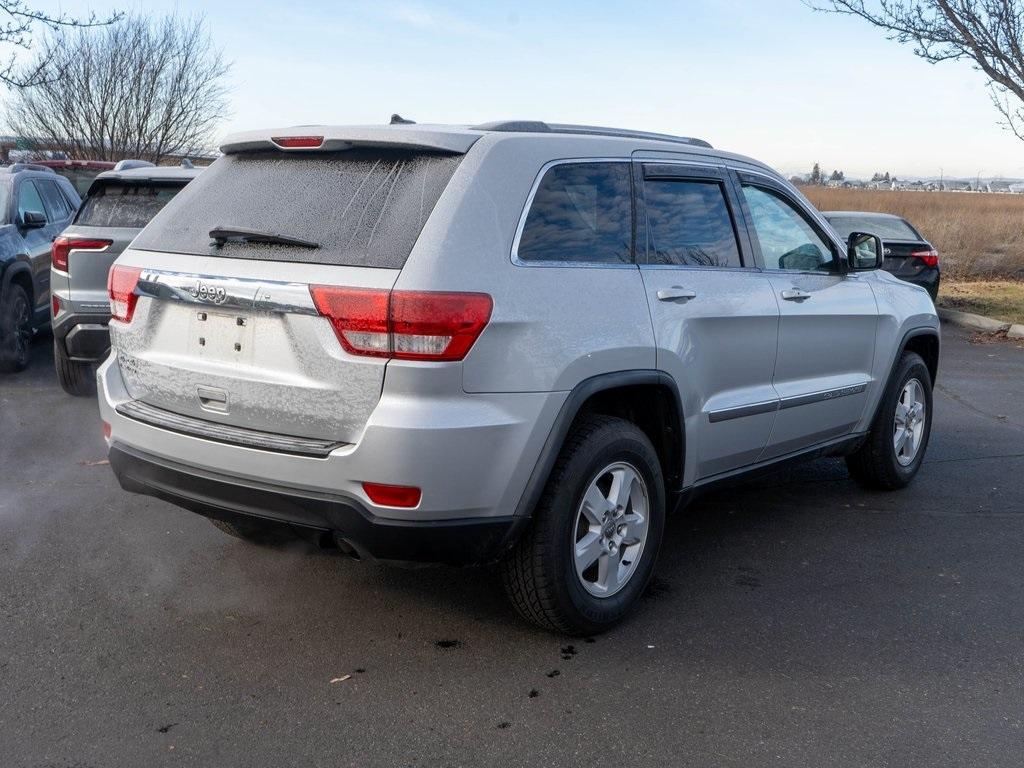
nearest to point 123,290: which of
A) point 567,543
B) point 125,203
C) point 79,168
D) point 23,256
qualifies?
point 567,543

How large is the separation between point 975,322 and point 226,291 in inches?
532

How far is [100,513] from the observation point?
539 cm

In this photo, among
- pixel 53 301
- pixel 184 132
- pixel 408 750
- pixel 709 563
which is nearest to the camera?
pixel 408 750

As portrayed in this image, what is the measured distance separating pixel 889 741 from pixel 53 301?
672 centimetres

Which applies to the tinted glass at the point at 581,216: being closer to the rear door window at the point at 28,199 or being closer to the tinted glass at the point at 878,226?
the rear door window at the point at 28,199

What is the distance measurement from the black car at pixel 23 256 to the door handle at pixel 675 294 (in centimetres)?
641

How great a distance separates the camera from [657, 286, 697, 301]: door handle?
4172mm

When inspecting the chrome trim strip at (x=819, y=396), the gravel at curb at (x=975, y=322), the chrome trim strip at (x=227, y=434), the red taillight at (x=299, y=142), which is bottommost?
the gravel at curb at (x=975, y=322)

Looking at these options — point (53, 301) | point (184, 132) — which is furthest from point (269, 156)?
point (184, 132)

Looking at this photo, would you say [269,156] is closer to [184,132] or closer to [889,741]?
[889,741]

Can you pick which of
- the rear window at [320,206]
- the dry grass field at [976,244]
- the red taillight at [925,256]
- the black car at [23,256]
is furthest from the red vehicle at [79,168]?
the dry grass field at [976,244]

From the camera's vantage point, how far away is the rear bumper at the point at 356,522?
346cm

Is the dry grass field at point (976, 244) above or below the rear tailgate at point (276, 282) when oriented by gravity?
below

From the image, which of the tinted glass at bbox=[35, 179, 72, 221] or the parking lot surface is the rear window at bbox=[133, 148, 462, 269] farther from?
the tinted glass at bbox=[35, 179, 72, 221]
